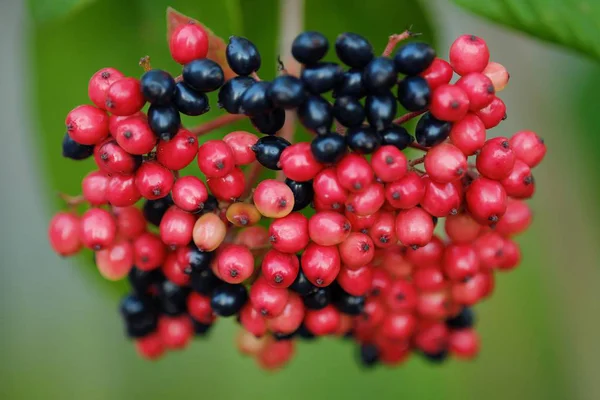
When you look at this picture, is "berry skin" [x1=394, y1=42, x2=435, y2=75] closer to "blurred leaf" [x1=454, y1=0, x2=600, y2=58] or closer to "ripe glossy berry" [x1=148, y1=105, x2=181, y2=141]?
"blurred leaf" [x1=454, y1=0, x2=600, y2=58]

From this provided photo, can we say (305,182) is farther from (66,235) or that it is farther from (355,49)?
(66,235)

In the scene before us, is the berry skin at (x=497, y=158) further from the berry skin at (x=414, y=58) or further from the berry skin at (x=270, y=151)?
the berry skin at (x=270, y=151)

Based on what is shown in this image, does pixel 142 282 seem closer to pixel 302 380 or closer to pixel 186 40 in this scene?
pixel 186 40

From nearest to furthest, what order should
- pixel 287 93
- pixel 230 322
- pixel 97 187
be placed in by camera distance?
pixel 287 93, pixel 97 187, pixel 230 322

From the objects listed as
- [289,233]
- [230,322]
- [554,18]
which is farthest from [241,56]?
[230,322]

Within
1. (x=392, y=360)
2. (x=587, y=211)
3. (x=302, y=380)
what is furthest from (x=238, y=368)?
(x=587, y=211)
